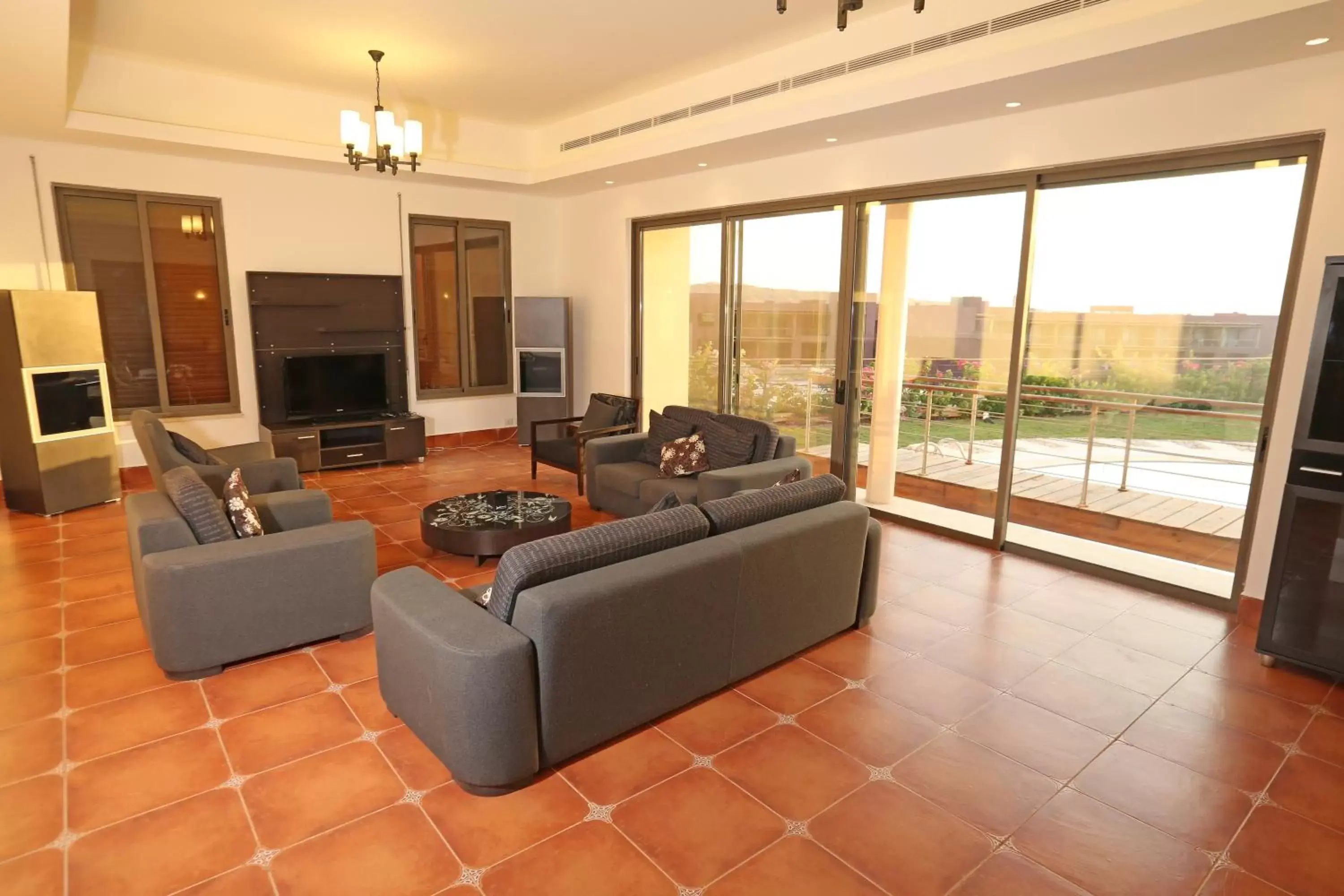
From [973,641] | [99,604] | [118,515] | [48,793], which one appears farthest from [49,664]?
[973,641]

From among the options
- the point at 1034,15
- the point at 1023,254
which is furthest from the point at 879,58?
the point at 1023,254

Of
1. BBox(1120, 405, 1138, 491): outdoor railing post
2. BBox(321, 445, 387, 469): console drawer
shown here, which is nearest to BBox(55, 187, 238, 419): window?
A: BBox(321, 445, 387, 469): console drawer

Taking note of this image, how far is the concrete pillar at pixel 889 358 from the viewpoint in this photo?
5.67 m

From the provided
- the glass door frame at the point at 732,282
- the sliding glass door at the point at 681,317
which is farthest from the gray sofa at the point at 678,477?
the sliding glass door at the point at 681,317

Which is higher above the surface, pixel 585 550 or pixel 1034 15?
pixel 1034 15

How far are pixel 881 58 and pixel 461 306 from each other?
5.29m

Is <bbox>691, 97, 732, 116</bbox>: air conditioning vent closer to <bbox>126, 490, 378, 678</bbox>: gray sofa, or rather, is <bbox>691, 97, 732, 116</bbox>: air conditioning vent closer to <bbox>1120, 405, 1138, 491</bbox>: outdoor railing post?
<bbox>1120, 405, 1138, 491</bbox>: outdoor railing post

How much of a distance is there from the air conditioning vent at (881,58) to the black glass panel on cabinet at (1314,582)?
2.62 meters

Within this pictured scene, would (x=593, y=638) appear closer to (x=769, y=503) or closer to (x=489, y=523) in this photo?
(x=769, y=503)

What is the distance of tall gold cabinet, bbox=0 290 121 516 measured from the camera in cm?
529

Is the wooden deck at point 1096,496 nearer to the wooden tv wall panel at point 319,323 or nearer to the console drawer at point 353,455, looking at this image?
the console drawer at point 353,455

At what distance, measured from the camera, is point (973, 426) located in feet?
18.5

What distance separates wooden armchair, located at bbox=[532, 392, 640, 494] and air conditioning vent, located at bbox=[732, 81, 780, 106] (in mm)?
2605

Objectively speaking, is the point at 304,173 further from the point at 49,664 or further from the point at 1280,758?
the point at 1280,758
